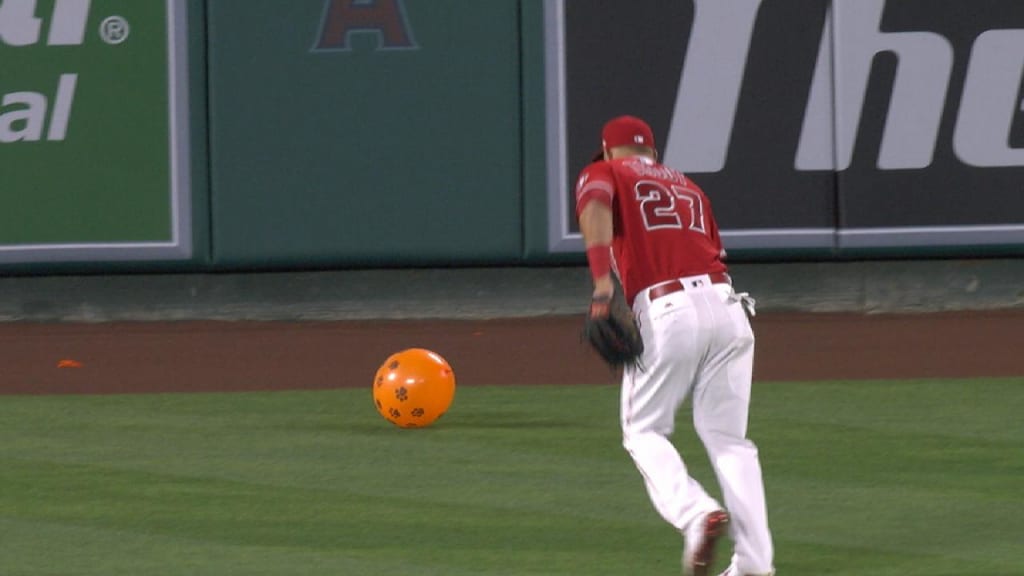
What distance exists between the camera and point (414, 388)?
10492mm

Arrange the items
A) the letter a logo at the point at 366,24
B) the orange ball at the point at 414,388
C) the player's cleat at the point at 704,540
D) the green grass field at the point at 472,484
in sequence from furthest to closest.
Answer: the letter a logo at the point at 366,24, the orange ball at the point at 414,388, the green grass field at the point at 472,484, the player's cleat at the point at 704,540

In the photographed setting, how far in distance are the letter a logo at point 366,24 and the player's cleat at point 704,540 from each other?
1068 cm

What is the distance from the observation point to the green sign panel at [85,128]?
54.5ft

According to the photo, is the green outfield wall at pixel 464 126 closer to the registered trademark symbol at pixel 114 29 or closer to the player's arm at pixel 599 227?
the registered trademark symbol at pixel 114 29

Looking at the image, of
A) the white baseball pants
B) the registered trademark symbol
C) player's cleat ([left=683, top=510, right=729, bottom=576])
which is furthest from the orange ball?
the registered trademark symbol

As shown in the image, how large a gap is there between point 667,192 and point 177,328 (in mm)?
10586

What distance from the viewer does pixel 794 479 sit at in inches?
352

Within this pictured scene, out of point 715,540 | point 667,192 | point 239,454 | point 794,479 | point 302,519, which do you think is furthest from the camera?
point 239,454

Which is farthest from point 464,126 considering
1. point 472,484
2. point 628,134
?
point 628,134

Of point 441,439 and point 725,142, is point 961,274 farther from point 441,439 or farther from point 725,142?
point 441,439

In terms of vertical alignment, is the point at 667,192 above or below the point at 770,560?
above

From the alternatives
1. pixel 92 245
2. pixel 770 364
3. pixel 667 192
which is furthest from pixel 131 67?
pixel 667 192

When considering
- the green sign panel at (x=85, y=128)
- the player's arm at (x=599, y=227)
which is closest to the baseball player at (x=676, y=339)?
the player's arm at (x=599, y=227)

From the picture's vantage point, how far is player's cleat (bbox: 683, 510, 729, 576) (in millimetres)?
6367
